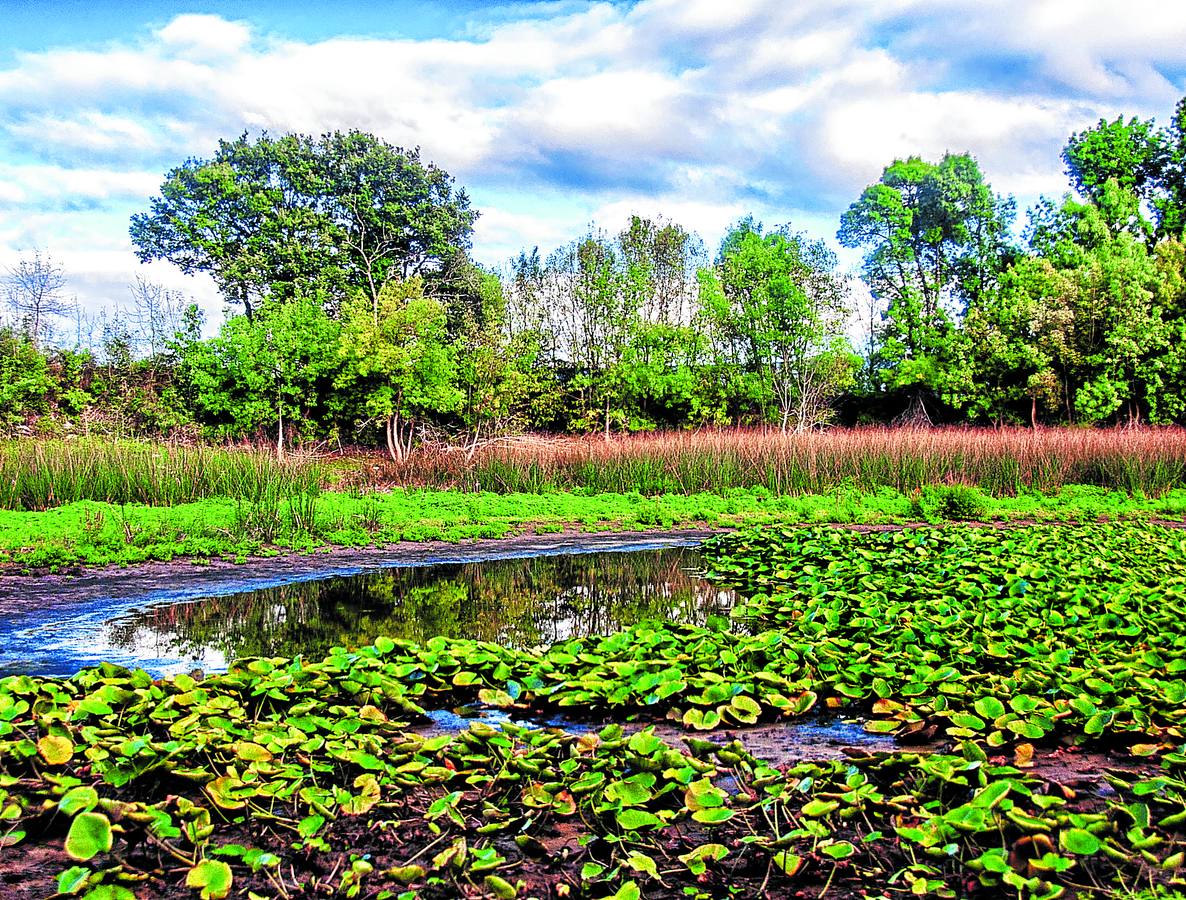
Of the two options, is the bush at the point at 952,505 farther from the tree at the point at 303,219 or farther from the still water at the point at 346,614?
the tree at the point at 303,219

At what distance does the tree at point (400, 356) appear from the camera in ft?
65.2

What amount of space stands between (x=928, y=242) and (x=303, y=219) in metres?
19.3

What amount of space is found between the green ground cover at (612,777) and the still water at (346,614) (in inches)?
37.2

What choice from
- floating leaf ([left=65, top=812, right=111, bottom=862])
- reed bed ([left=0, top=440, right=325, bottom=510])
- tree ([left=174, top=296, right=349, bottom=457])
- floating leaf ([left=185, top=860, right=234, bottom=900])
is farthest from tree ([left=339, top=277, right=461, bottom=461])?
floating leaf ([left=185, top=860, right=234, bottom=900])

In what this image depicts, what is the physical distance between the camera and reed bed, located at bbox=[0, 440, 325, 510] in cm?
909

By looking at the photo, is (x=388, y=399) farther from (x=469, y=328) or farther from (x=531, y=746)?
(x=531, y=746)

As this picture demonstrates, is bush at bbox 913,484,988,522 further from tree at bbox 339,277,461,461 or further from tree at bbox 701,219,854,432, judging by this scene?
tree at bbox 701,219,854,432

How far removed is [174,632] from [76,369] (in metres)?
19.8

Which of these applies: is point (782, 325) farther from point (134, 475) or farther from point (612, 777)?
point (612, 777)

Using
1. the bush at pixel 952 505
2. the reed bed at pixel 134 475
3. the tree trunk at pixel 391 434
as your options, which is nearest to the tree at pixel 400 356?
the tree trunk at pixel 391 434

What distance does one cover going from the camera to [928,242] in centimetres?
2773

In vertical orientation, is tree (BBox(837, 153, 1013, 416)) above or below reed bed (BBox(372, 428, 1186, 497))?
above

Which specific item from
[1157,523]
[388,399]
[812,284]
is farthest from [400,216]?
[1157,523]

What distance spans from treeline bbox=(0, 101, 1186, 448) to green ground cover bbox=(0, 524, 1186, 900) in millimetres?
17203
